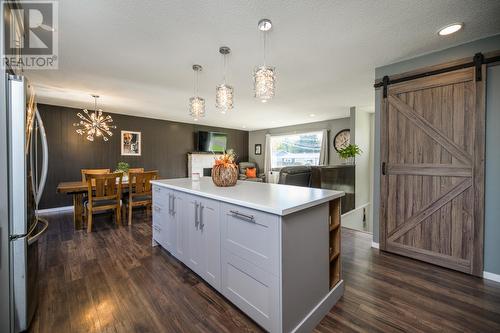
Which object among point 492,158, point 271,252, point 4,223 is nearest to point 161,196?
point 4,223

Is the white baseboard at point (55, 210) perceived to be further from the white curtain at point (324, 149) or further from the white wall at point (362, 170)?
the white curtain at point (324, 149)

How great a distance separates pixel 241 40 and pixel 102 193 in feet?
10.8

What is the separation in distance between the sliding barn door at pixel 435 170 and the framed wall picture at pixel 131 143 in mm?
5849

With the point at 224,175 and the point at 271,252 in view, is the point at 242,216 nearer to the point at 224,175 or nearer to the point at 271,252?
the point at 271,252

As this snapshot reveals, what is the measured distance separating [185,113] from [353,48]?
14.0 ft

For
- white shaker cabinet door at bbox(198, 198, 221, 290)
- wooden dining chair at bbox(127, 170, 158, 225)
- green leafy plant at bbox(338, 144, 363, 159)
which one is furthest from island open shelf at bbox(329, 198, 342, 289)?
wooden dining chair at bbox(127, 170, 158, 225)

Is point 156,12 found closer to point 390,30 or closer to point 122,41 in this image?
point 122,41

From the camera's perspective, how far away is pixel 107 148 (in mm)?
5398

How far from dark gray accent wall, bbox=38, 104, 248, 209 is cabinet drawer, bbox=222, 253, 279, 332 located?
5.21m

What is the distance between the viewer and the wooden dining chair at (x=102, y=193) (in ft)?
11.2

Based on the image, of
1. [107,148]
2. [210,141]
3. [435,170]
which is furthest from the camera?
[210,141]

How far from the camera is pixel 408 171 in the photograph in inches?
98.6

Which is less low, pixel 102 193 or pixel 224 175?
pixel 224 175

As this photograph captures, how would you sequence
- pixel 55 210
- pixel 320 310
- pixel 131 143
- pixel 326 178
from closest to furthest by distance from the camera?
pixel 320 310 < pixel 326 178 < pixel 55 210 < pixel 131 143
